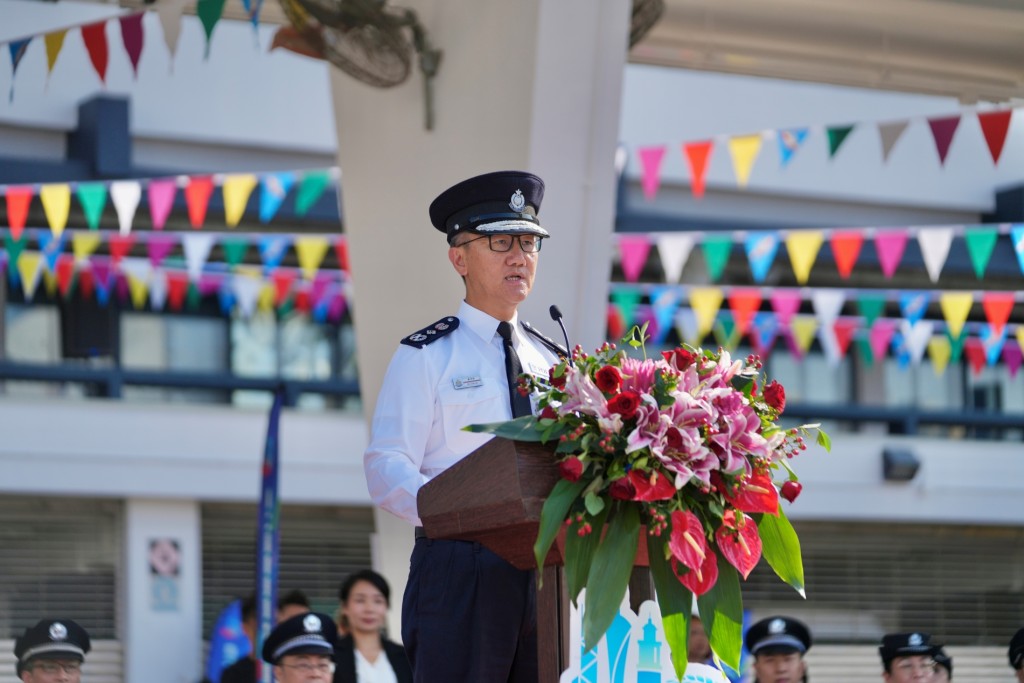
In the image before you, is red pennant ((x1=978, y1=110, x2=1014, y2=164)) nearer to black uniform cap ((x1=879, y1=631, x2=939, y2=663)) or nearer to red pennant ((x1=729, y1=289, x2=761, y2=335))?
black uniform cap ((x1=879, y1=631, x2=939, y2=663))

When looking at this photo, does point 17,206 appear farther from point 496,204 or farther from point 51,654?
point 496,204

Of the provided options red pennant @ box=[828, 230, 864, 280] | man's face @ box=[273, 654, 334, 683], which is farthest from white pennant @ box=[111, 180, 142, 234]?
red pennant @ box=[828, 230, 864, 280]

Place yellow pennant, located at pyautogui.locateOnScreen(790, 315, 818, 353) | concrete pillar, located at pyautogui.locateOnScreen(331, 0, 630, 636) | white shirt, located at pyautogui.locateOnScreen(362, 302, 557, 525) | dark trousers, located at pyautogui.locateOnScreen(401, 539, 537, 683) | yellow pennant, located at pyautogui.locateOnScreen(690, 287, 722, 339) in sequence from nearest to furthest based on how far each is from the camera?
dark trousers, located at pyautogui.locateOnScreen(401, 539, 537, 683), white shirt, located at pyautogui.locateOnScreen(362, 302, 557, 525), concrete pillar, located at pyautogui.locateOnScreen(331, 0, 630, 636), yellow pennant, located at pyautogui.locateOnScreen(690, 287, 722, 339), yellow pennant, located at pyautogui.locateOnScreen(790, 315, 818, 353)

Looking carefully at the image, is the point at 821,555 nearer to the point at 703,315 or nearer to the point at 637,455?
the point at 703,315

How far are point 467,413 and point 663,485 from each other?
713 mm

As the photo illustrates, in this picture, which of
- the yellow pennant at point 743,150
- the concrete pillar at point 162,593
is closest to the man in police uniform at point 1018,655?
the yellow pennant at point 743,150

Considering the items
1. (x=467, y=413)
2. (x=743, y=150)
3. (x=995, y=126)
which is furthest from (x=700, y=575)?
(x=743, y=150)

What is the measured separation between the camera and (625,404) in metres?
2.24

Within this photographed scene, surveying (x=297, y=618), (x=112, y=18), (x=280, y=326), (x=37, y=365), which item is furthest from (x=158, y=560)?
(x=297, y=618)

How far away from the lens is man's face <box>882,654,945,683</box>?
5676 millimetres

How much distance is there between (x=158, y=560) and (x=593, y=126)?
6.26m

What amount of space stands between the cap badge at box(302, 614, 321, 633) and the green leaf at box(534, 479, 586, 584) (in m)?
3.03

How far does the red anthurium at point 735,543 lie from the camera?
88.3 inches

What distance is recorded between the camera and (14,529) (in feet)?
34.7
